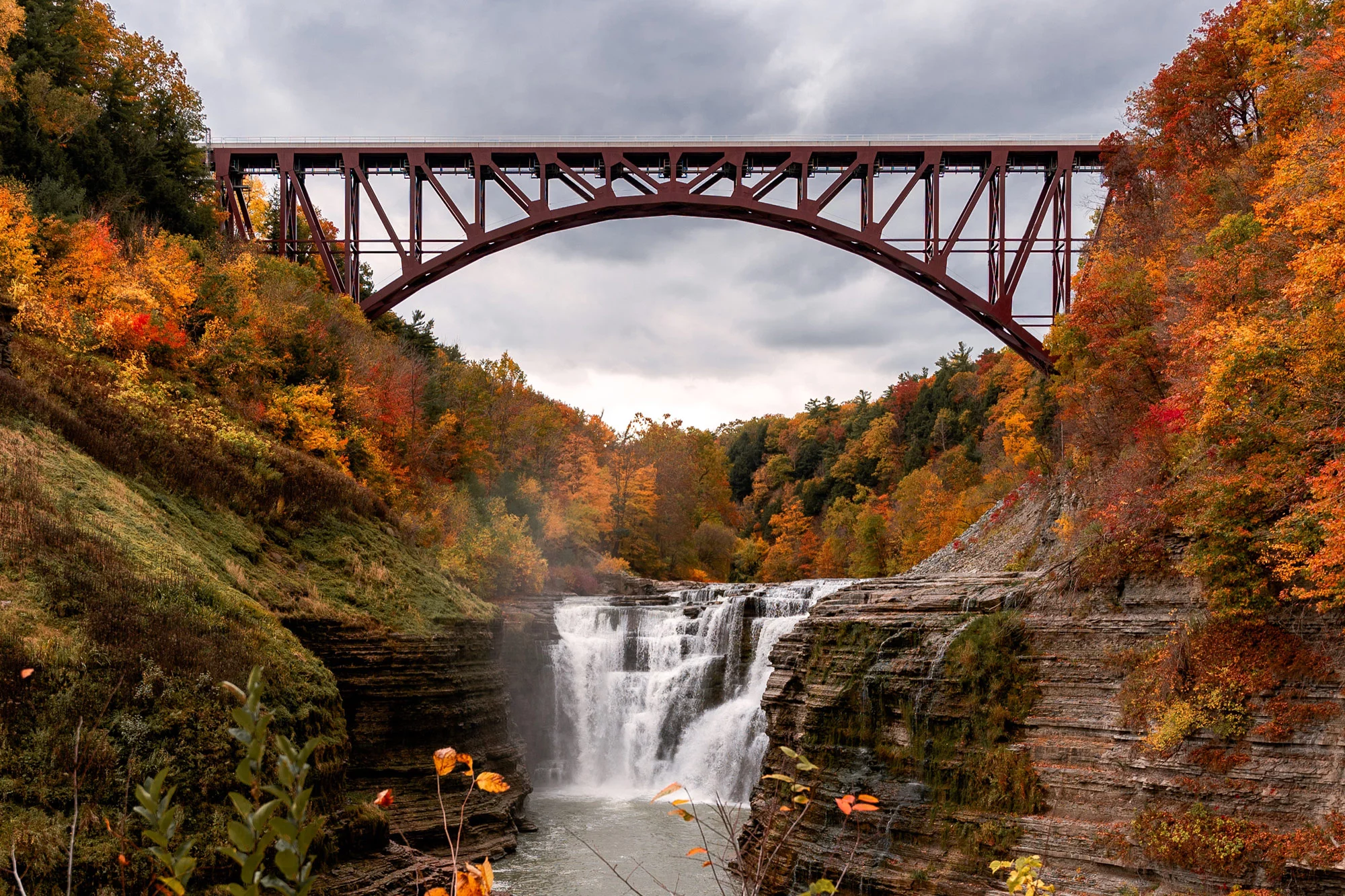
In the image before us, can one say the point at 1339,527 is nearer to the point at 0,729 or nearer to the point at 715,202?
the point at 0,729

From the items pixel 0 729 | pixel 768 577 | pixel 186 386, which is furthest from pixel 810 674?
pixel 768 577

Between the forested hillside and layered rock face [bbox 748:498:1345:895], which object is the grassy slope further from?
the forested hillside

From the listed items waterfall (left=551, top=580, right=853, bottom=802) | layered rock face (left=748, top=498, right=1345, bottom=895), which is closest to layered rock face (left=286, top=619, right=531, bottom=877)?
layered rock face (left=748, top=498, right=1345, bottom=895)

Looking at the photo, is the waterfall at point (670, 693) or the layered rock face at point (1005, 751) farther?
the waterfall at point (670, 693)

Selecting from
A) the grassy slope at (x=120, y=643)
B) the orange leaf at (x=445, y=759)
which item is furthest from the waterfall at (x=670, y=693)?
the orange leaf at (x=445, y=759)

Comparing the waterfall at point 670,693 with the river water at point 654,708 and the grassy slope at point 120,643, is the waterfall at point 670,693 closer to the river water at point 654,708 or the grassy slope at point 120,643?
the river water at point 654,708

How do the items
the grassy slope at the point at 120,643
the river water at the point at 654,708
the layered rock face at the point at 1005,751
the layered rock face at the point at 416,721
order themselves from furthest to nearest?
the river water at the point at 654,708 → the layered rock face at the point at 416,721 → the layered rock face at the point at 1005,751 → the grassy slope at the point at 120,643

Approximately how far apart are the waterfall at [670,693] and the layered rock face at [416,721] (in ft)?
20.0

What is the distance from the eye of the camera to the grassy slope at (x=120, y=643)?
839 centimetres

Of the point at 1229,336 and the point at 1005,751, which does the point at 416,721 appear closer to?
the point at 1005,751

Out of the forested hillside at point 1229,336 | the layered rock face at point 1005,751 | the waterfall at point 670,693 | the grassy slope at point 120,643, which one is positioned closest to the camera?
the grassy slope at point 120,643

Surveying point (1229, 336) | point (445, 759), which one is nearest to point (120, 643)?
point (445, 759)

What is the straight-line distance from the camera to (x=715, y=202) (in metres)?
30.9

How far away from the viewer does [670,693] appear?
26.5m
